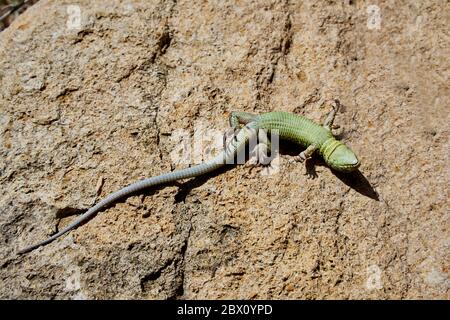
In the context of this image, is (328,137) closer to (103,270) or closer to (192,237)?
(192,237)

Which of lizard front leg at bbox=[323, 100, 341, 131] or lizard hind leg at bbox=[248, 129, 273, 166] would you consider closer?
lizard hind leg at bbox=[248, 129, 273, 166]

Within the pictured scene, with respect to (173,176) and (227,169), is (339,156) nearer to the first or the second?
(227,169)

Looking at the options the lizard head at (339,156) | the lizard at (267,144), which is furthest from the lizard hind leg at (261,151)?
the lizard head at (339,156)

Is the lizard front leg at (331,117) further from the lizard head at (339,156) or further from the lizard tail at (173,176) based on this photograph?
the lizard tail at (173,176)

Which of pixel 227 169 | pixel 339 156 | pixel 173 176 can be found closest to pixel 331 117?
pixel 339 156

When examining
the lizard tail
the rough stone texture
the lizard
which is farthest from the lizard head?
the lizard tail

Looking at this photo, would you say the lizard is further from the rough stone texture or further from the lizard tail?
the rough stone texture

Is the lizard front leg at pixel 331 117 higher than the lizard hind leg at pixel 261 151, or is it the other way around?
the lizard front leg at pixel 331 117
